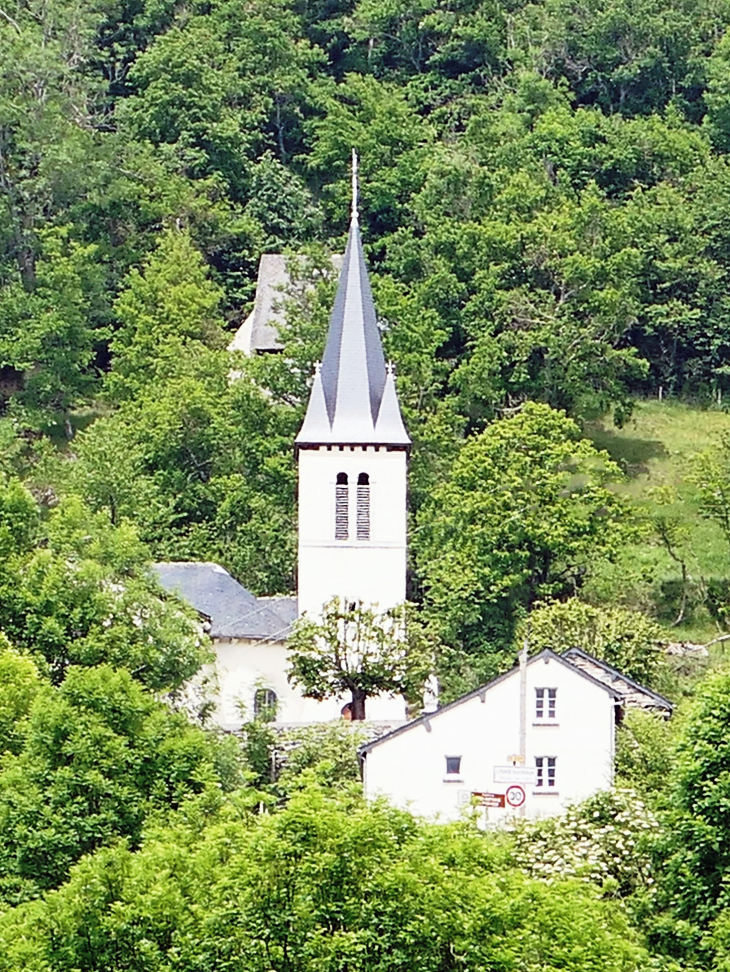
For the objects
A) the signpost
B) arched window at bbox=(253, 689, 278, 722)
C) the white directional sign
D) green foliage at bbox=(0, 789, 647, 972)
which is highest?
arched window at bbox=(253, 689, 278, 722)

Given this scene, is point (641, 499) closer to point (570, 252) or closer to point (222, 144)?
point (570, 252)

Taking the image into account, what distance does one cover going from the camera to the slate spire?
75750mm

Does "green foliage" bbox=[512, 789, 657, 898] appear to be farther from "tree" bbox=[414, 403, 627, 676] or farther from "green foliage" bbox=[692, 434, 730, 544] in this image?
"green foliage" bbox=[692, 434, 730, 544]

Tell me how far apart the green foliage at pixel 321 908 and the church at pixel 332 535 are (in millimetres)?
25170

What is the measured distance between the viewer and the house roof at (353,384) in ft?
249

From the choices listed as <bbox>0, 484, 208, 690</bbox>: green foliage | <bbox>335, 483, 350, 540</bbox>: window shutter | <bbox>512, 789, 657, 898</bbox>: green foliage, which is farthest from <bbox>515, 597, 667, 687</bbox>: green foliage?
<bbox>512, 789, 657, 898</bbox>: green foliage

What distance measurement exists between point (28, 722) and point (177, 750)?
2.68 m

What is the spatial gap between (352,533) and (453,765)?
516 inches

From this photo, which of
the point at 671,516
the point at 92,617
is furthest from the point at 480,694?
the point at 671,516

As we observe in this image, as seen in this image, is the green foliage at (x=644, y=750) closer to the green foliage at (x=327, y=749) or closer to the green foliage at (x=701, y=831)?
the green foliage at (x=327, y=749)

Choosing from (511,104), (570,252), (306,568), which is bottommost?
(306,568)

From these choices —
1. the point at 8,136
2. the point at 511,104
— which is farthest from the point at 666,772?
the point at 511,104

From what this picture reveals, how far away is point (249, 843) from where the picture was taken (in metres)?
47.2

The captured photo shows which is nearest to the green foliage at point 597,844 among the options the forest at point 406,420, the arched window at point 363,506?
the forest at point 406,420
